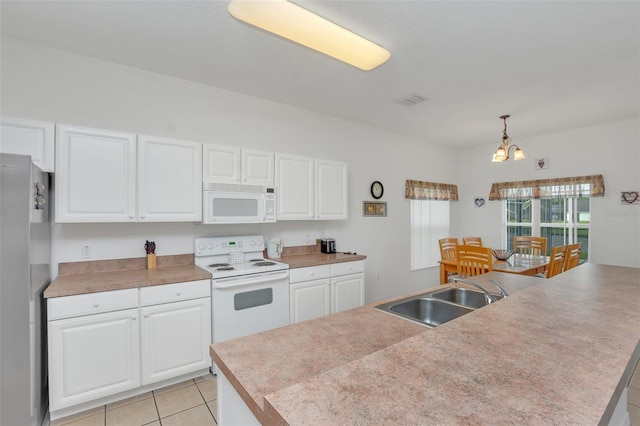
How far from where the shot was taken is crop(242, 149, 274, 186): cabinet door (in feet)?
9.82

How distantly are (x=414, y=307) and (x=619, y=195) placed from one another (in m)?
4.45

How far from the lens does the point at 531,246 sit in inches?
179

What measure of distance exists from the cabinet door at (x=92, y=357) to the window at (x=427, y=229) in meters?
4.23

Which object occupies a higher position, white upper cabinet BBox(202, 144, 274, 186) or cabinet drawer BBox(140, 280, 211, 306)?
white upper cabinet BBox(202, 144, 274, 186)

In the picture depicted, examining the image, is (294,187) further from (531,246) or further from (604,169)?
(604,169)

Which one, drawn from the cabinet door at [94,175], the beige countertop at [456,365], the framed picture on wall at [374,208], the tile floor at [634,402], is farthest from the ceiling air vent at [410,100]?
the tile floor at [634,402]

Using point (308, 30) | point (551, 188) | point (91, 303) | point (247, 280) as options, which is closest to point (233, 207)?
point (247, 280)

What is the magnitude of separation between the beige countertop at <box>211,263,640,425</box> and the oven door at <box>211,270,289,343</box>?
4.45 feet

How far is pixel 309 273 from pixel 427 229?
10.5 ft

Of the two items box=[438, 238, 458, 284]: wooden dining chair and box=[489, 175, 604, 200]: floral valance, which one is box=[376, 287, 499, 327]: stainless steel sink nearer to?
box=[438, 238, 458, 284]: wooden dining chair

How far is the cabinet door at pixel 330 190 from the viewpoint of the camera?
3.51 meters

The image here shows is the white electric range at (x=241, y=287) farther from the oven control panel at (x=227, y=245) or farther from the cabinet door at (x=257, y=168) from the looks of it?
the cabinet door at (x=257, y=168)

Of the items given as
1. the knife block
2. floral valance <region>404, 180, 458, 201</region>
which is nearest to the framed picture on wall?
floral valance <region>404, 180, 458, 201</region>

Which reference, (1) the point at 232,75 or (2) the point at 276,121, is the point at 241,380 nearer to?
(1) the point at 232,75
